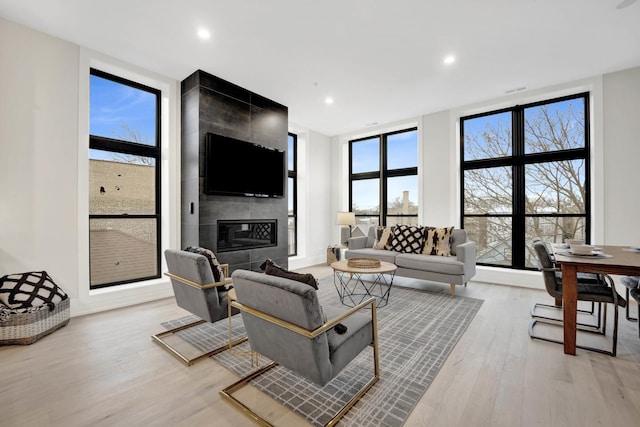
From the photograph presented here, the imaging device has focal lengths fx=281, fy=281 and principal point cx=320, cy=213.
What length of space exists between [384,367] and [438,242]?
9.31ft

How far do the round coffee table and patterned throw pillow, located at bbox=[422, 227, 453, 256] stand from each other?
2.75 feet

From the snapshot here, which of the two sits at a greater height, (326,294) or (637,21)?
(637,21)

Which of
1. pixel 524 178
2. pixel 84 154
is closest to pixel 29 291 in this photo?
pixel 84 154

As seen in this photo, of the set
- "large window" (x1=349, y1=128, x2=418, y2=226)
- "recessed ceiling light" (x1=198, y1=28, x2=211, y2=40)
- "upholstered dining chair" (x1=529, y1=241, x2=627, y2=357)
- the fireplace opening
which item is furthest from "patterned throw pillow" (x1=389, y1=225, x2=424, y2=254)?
"recessed ceiling light" (x1=198, y1=28, x2=211, y2=40)

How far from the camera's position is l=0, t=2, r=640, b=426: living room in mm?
2895

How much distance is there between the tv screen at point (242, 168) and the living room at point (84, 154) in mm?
586

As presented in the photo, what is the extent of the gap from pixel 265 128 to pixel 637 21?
4.66 meters

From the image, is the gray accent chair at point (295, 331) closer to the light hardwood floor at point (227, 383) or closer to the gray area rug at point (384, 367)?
the gray area rug at point (384, 367)

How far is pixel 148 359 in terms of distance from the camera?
2.27 metres

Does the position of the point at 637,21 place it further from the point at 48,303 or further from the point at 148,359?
the point at 48,303

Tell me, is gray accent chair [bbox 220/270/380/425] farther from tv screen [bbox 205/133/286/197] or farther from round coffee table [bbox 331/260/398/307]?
tv screen [bbox 205/133/286/197]

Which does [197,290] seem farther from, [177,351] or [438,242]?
[438,242]

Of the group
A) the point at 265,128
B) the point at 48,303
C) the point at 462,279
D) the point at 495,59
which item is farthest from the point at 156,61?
the point at 462,279

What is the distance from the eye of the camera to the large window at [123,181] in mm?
3617
